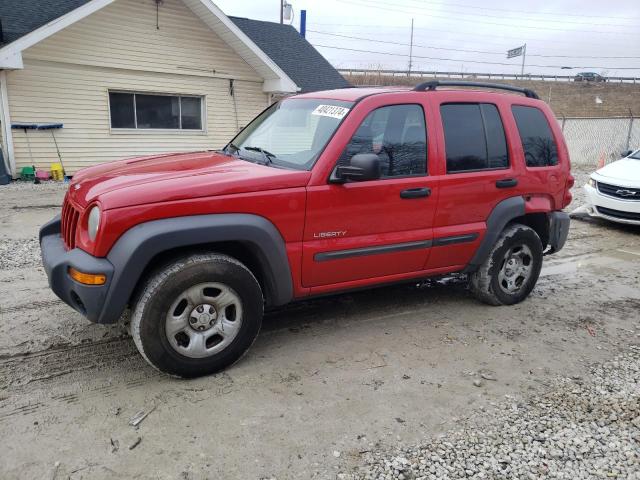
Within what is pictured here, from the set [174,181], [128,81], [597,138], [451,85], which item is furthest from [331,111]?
[597,138]

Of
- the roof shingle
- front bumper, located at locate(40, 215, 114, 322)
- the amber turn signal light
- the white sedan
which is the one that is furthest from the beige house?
the amber turn signal light

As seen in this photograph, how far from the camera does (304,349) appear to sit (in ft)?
12.7

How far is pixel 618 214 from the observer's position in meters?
8.62

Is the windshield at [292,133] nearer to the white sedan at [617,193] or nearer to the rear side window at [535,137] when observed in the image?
the rear side window at [535,137]

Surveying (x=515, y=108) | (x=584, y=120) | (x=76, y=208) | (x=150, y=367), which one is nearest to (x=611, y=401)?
(x=515, y=108)

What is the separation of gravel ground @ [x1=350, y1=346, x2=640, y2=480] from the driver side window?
1.86 metres

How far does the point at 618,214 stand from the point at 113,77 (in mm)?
11521

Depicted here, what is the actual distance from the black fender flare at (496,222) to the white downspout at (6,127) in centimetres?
1101

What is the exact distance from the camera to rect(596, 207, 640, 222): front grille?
27.6 ft

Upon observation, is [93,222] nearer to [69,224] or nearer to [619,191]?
[69,224]

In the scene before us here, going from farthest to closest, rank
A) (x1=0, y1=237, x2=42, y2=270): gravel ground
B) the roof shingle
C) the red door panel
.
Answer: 1. the roof shingle
2. (x1=0, y1=237, x2=42, y2=270): gravel ground
3. the red door panel

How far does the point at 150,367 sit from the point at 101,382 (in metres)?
0.33

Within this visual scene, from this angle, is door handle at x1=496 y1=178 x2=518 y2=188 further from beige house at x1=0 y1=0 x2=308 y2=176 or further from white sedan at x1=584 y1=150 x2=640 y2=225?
beige house at x1=0 y1=0 x2=308 y2=176

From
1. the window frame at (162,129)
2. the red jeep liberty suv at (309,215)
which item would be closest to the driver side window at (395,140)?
the red jeep liberty suv at (309,215)
